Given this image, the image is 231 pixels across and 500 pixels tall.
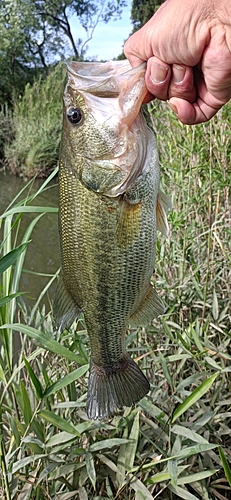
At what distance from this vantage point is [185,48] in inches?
56.7

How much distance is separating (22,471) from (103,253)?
118cm

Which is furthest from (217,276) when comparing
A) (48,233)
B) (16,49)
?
(16,49)

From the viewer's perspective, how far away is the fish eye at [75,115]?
1.43 meters

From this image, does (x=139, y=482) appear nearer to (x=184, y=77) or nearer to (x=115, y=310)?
(x=115, y=310)

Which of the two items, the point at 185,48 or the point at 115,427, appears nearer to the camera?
the point at 185,48

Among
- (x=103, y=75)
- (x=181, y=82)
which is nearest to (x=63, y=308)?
(x=103, y=75)

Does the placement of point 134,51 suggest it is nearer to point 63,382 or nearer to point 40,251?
point 63,382

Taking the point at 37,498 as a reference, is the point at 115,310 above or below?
above

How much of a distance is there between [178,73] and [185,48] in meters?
0.11

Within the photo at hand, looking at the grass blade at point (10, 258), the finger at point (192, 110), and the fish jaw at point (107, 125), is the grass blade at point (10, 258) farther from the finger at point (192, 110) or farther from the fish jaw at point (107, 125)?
the finger at point (192, 110)

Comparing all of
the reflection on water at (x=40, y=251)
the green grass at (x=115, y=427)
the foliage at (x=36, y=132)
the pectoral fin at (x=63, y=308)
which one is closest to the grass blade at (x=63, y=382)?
the green grass at (x=115, y=427)

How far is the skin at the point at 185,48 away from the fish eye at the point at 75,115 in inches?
8.9

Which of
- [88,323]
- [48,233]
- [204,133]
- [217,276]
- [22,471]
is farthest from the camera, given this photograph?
[48,233]

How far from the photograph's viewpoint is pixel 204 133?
3256 millimetres
